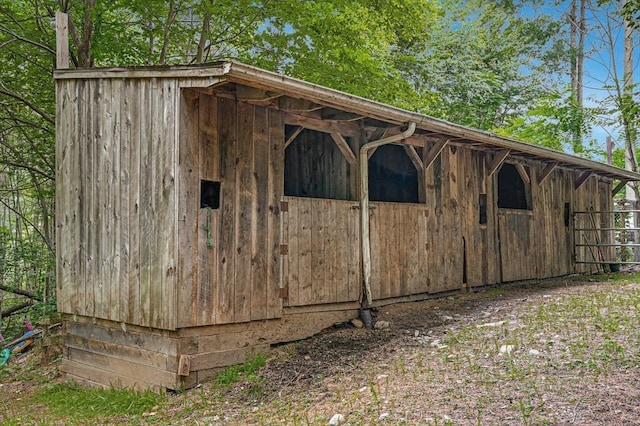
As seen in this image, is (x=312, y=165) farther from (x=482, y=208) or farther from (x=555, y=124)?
(x=555, y=124)

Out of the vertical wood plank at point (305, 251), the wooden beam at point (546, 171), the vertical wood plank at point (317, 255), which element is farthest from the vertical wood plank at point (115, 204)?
the wooden beam at point (546, 171)

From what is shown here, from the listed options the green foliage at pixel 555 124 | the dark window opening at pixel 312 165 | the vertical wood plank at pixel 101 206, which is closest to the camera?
the vertical wood plank at pixel 101 206

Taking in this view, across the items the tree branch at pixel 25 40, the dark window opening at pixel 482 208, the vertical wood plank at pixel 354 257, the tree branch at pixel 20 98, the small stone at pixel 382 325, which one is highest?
the tree branch at pixel 25 40

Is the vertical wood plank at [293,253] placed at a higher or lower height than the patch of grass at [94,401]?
higher

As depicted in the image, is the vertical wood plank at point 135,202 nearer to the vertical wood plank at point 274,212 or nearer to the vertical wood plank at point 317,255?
the vertical wood plank at point 274,212

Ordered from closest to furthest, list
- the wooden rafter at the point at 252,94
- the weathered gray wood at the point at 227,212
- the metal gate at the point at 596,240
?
the wooden rafter at the point at 252,94, the weathered gray wood at the point at 227,212, the metal gate at the point at 596,240

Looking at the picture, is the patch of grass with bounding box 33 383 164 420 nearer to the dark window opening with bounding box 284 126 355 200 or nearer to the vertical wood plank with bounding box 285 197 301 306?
the vertical wood plank with bounding box 285 197 301 306

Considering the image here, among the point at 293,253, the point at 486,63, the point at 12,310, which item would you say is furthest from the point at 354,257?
the point at 486,63

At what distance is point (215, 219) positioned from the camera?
5516 mm

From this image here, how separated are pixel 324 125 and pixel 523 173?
5245 mm

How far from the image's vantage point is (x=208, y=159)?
548cm

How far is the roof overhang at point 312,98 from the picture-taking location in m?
4.89

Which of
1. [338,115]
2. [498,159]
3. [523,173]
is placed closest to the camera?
[338,115]

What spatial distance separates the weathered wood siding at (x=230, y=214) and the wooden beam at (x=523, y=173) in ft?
18.9
